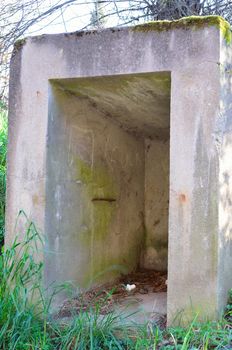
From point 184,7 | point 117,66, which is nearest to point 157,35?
point 117,66

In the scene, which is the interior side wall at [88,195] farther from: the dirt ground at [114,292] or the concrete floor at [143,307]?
the concrete floor at [143,307]

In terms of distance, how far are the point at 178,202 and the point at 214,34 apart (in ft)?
4.13

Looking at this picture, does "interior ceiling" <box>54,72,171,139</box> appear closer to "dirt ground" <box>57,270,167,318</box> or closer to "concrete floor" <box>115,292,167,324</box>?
"dirt ground" <box>57,270,167,318</box>

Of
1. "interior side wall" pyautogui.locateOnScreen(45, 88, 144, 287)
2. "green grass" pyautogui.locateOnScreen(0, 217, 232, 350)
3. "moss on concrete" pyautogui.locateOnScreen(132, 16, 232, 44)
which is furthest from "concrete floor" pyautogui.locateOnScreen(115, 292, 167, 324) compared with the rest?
"moss on concrete" pyautogui.locateOnScreen(132, 16, 232, 44)

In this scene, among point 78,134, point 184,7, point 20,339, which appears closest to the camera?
point 20,339

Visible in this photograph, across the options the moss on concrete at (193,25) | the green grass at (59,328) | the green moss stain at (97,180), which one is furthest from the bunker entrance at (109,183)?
the moss on concrete at (193,25)

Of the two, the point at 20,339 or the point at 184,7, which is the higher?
the point at 184,7

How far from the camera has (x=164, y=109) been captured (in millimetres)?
4496

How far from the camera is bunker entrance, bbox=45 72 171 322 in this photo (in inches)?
156

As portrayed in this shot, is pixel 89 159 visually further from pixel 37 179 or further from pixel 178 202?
pixel 178 202

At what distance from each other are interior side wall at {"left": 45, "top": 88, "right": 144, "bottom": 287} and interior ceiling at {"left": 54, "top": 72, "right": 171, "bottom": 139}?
0.11 metres

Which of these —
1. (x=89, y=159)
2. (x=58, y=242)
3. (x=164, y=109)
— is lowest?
(x=58, y=242)

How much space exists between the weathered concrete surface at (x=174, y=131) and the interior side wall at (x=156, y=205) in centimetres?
190

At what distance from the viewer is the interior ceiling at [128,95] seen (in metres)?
3.73
